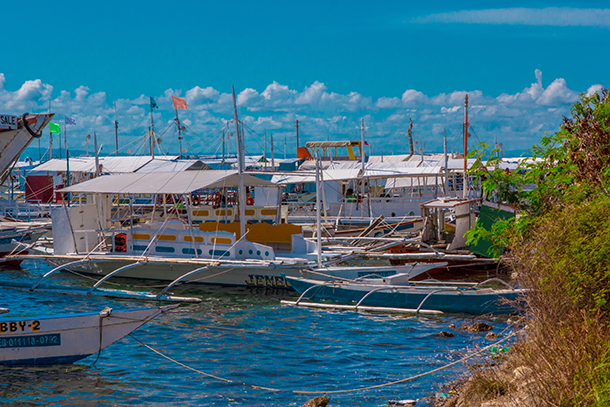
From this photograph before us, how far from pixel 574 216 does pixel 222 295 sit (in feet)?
45.3

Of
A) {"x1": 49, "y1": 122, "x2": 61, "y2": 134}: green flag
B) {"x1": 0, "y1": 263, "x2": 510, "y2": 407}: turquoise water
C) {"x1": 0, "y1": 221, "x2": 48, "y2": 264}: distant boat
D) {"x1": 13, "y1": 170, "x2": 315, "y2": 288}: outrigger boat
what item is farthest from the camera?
{"x1": 49, "y1": 122, "x2": 61, "y2": 134}: green flag

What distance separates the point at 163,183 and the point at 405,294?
30.8ft

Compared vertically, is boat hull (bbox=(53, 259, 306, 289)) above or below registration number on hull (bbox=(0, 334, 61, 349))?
above

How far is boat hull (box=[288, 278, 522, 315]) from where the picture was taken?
16422mm

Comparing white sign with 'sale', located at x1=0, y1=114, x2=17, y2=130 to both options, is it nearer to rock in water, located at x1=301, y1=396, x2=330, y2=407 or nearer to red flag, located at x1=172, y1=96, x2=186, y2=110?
rock in water, located at x1=301, y1=396, x2=330, y2=407

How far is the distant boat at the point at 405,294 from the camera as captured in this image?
648 inches

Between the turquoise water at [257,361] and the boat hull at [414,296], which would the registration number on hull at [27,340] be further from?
the boat hull at [414,296]

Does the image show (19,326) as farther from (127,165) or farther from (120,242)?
(127,165)

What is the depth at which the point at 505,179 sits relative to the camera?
1130 centimetres

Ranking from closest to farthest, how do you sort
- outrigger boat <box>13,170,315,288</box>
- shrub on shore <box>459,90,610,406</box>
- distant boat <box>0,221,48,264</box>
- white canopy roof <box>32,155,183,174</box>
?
shrub on shore <box>459,90,610,406</box> → outrigger boat <box>13,170,315,288</box> → distant boat <box>0,221,48,264</box> → white canopy roof <box>32,155,183,174</box>

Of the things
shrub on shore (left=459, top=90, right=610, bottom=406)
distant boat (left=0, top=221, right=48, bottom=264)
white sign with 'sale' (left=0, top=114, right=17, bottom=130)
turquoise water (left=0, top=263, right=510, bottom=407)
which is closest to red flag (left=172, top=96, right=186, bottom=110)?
distant boat (left=0, top=221, right=48, bottom=264)

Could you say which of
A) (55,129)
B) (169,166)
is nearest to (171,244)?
(55,129)

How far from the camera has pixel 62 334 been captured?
12.4 metres

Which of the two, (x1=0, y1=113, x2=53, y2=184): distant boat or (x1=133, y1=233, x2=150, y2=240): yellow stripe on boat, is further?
(x1=133, y1=233, x2=150, y2=240): yellow stripe on boat
